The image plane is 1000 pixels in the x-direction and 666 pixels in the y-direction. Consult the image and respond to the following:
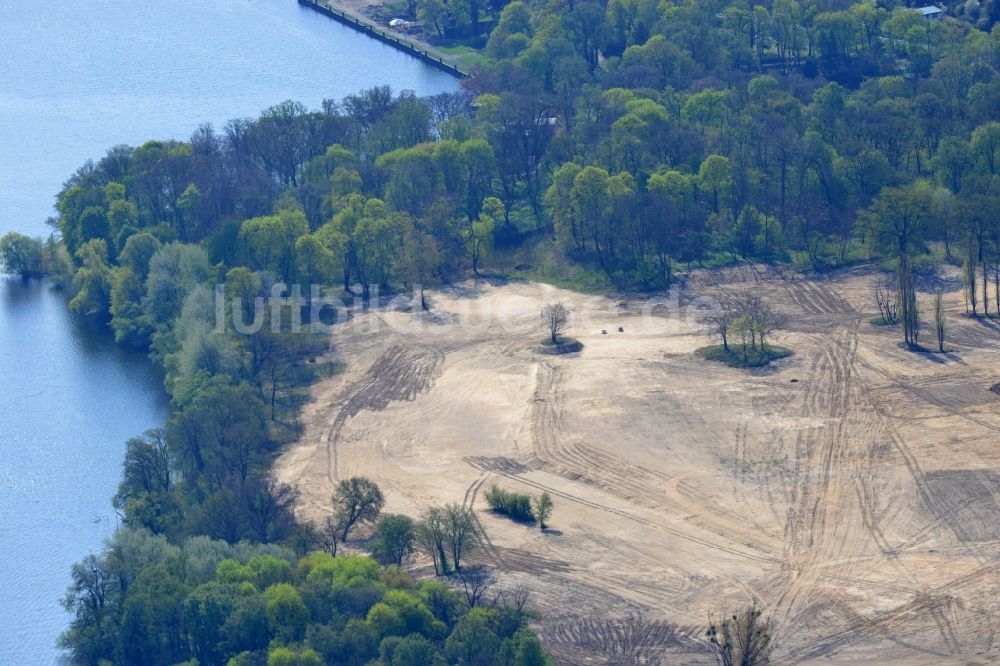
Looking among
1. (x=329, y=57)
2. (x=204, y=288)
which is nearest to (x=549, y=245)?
(x=204, y=288)

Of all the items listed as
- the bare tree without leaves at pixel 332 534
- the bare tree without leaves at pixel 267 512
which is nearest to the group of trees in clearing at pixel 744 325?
the bare tree without leaves at pixel 332 534

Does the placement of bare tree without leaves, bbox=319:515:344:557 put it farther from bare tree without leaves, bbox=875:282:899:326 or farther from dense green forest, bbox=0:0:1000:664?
bare tree without leaves, bbox=875:282:899:326

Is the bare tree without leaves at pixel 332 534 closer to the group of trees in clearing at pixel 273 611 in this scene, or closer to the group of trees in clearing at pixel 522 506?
the group of trees in clearing at pixel 273 611

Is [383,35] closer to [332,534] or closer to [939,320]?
[939,320]

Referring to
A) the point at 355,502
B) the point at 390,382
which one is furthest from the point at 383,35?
the point at 355,502

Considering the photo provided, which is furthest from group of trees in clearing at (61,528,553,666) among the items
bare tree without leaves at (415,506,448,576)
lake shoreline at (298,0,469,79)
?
lake shoreline at (298,0,469,79)

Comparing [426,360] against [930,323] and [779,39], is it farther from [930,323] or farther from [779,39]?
[779,39]
